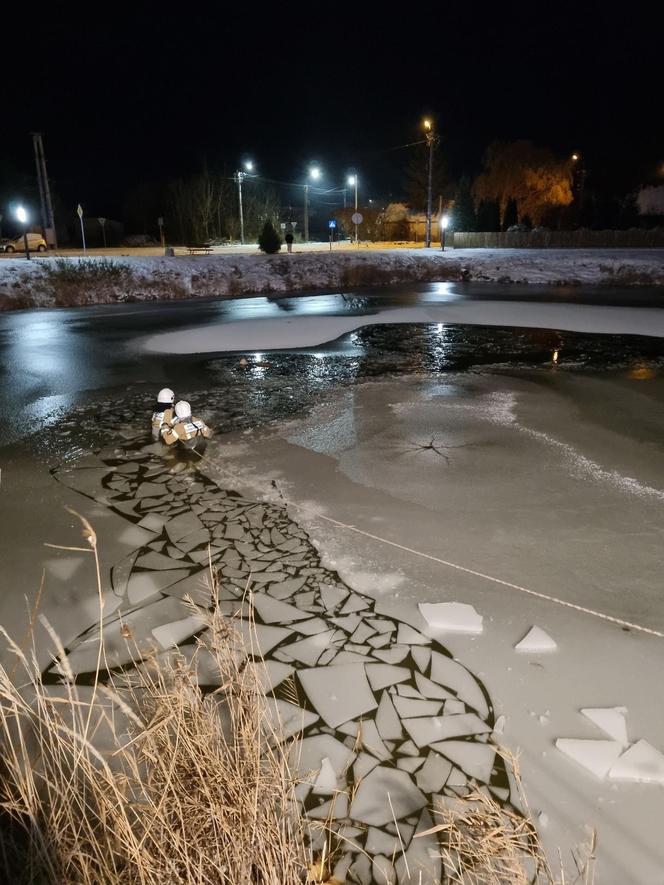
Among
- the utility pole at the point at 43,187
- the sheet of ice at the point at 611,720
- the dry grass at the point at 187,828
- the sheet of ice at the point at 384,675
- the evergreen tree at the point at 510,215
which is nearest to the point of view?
the dry grass at the point at 187,828

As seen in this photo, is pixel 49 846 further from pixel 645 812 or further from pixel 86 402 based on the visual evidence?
pixel 86 402

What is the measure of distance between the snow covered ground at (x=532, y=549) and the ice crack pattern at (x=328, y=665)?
19 cm

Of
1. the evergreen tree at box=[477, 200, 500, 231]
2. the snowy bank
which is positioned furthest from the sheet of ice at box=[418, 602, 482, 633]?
the evergreen tree at box=[477, 200, 500, 231]

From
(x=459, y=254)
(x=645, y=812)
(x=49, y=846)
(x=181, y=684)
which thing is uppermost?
(x=459, y=254)

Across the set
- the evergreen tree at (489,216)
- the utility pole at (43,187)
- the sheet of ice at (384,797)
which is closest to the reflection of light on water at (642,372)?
the sheet of ice at (384,797)

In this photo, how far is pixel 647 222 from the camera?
4759 centimetres

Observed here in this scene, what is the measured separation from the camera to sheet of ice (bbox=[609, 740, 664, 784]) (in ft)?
8.36

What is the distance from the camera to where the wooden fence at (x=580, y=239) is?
121ft

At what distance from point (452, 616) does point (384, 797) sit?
131cm

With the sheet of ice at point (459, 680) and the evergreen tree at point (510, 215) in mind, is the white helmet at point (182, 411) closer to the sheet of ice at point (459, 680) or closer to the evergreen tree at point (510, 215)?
the sheet of ice at point (459, 680)

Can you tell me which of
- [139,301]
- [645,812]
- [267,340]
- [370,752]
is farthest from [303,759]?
[139,301]

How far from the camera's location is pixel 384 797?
248 centimetres

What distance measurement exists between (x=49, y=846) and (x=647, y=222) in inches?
2226

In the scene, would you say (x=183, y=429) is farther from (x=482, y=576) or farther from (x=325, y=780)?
(x=325, y=780)
